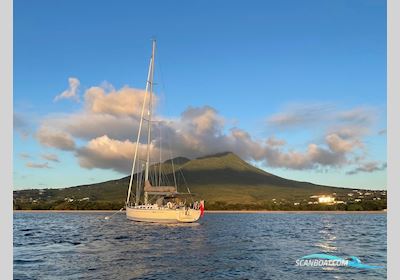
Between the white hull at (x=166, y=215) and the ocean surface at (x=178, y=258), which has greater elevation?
the ocean surface at (x=178, y=258)

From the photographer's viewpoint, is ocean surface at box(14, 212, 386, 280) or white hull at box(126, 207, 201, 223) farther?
white hull at box(126, 207, 201, 223)

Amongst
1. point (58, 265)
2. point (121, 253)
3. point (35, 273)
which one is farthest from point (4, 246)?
point (121, 253)

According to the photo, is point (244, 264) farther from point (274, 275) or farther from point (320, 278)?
point (320, 278)

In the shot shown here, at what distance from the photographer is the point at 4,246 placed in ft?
90.2

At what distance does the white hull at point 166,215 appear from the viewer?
88.2m

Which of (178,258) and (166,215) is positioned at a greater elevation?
(178,258)

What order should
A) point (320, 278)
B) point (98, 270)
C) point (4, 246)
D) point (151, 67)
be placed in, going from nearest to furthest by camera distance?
point (4, 246) → point (320, 278) → point (98, 270) → point (151, 67)

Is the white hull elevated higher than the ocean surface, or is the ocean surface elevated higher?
the ocean surface

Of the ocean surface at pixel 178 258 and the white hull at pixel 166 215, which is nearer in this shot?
the ocean surface at pixel 178 258

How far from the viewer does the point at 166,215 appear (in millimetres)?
88562

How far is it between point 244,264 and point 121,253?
1406 cm

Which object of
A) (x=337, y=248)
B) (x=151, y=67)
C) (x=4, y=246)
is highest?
(x=151, y=67)

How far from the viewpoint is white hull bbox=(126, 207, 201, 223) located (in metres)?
88.2

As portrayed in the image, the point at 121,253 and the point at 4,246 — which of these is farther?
the point at 121,253
